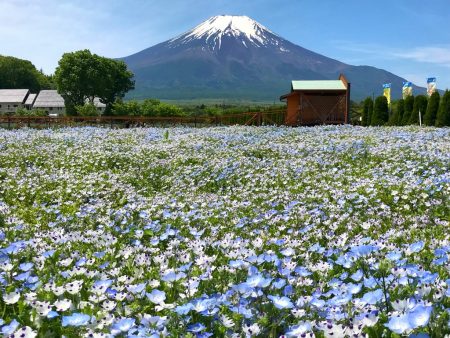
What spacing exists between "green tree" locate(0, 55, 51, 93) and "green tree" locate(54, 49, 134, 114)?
39.9 meters

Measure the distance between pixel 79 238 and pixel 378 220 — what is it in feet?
9.94

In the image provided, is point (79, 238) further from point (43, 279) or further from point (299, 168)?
point (299, 168)

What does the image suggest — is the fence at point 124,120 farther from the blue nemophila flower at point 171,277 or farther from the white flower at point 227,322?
the white flower at point 227,322

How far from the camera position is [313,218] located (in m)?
4.86

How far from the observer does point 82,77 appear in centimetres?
6981

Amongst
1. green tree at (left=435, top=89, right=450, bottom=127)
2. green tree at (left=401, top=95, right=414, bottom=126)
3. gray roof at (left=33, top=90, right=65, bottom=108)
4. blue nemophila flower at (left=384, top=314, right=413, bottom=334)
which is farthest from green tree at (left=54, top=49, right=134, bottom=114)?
blue nemophila flower at (left=384, top=314, right=413, bottom=334)

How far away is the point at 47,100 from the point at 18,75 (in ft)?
28.7

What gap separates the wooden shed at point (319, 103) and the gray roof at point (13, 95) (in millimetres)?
93759

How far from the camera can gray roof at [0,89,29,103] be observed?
108000 mm

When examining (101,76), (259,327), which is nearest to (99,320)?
(259,327)

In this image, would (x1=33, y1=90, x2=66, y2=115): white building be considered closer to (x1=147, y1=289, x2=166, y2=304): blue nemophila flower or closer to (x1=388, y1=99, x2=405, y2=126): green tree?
(x1=388, y1=99, x2=405, y2=126): green tree

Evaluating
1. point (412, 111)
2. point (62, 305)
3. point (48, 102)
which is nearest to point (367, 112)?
point (412, 111)

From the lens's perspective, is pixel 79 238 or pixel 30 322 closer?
pixel 30 322

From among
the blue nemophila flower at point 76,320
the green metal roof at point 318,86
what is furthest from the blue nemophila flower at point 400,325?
the green metal roof at point 318,86
